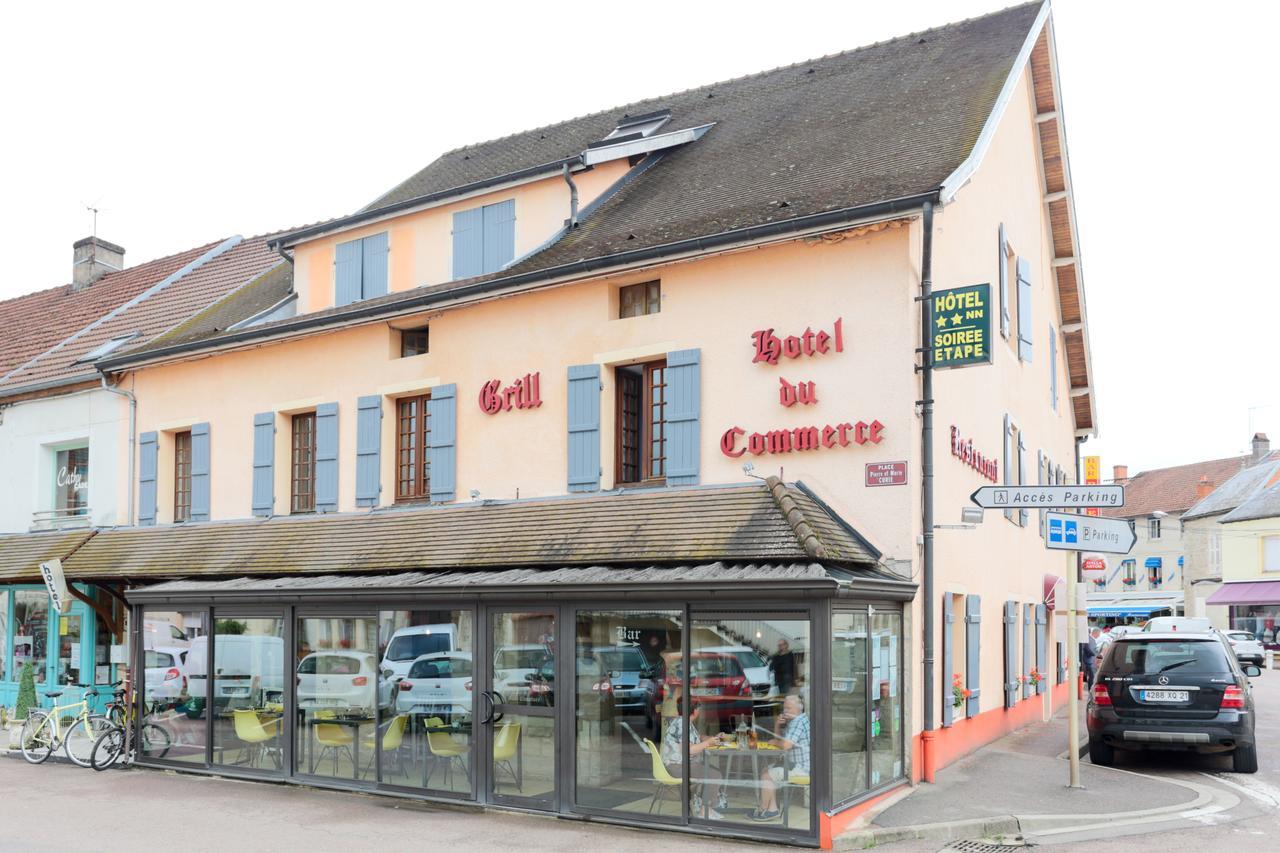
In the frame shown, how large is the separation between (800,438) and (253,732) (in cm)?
743

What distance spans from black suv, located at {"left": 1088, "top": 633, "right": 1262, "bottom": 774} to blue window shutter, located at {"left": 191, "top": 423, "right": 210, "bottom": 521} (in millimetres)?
12563

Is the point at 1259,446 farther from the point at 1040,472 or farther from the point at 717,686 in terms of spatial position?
the point at 717,686

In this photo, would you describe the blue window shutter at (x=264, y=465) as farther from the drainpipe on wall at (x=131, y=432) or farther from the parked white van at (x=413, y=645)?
the parked white van at (x=413, y=645)

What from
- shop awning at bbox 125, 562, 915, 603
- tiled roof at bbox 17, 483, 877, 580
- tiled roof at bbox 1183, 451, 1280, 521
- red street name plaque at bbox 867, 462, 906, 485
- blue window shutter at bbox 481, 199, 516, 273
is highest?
blue window shutter at bbox 481, 199, 516, 273

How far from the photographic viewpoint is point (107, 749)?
51.2ft

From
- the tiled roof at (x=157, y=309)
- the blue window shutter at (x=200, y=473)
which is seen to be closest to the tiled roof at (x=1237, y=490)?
the tiled roof at (x=157, y=309)

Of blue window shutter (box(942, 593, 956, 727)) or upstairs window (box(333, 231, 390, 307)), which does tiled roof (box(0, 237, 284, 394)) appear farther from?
blue window shutter (box(942, 593, 956, 727))

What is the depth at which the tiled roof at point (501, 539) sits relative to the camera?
1200 cm

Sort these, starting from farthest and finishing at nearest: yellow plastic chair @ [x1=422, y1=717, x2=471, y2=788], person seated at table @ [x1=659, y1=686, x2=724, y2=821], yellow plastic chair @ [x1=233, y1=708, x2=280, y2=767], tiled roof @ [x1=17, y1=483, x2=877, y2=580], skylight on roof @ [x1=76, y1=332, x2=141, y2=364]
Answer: skylight on roof @ [x1=76, y1=332, x2=141, y2=364] → yellow plastic chair @ [x1=233, y1=708, x2=280, y2=767] → yellow plastic chair @ [x1=422, y1=717, x2=471, y2=788] → tiled roof @ [x1=17, y1=483, x2=877, y2=580] → person seated at table @ [x1=659, y1=686, x2=724, y2=821]

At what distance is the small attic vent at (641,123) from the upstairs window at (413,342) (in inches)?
186

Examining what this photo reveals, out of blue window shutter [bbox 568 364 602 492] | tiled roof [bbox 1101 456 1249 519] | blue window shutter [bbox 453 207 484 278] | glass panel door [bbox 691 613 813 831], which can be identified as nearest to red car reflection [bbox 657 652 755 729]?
glass panel door [bbox 691 613 813 831]

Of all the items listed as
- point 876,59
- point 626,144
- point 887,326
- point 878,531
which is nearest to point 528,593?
point 878,531

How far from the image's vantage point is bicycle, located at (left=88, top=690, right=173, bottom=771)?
50.9ft

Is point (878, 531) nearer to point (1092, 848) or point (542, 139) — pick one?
point (1092, 848)
